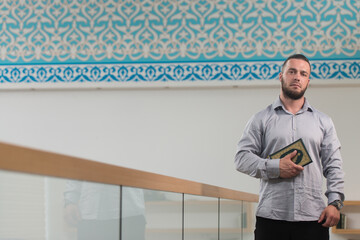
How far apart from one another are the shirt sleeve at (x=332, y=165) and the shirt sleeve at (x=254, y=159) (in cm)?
23

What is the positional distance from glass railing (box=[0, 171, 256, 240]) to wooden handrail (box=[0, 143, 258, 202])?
0.01m

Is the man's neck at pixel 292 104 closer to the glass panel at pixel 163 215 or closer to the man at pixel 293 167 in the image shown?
the man at pixel 293 167

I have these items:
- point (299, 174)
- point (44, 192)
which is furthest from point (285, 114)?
point (44, 192)

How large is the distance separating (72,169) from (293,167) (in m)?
1.37

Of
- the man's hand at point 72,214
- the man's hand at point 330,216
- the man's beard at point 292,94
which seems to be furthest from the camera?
the man's beard at point 292,94

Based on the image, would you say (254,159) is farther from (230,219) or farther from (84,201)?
(84,201)

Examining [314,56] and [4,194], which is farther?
[314,56]

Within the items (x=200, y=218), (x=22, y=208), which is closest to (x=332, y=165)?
(x=200, y=218)

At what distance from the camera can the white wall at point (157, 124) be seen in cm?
446

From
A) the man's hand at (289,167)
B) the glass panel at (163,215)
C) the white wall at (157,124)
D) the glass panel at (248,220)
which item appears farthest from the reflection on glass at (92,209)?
the white wall at (157,124)

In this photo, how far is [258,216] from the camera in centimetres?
237

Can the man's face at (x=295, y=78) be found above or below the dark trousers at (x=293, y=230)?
above

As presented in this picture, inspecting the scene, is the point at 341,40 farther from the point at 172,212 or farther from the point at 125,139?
the point at 172,212

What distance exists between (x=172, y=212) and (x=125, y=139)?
2.69 m
